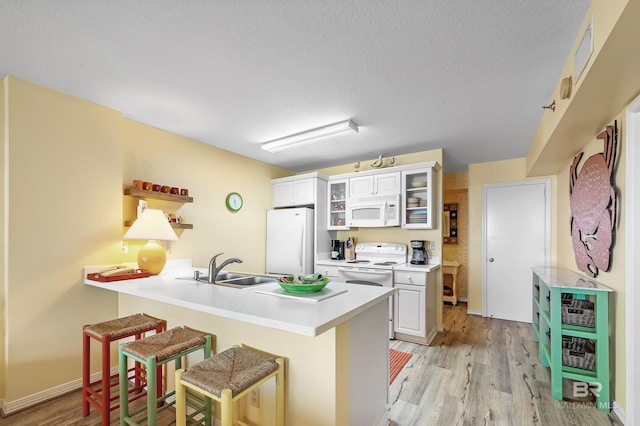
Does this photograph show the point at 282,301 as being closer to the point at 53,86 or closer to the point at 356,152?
the point at 53,86

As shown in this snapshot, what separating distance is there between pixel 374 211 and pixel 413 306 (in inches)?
53.1

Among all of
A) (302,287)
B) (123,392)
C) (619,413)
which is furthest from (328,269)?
(619,413)

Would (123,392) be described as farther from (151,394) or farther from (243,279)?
(243,279)

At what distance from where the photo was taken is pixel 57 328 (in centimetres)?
238

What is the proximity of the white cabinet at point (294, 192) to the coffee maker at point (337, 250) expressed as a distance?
786 millimetres

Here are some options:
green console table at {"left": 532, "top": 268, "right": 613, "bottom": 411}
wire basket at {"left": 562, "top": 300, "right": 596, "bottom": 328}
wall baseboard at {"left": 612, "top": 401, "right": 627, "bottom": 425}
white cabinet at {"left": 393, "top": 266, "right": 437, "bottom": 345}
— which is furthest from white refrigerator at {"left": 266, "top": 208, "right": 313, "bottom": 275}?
wall baseboard at {"left": 612, "top": 401, "right": 627, "bottom": 425}

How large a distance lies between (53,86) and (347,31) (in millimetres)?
2374

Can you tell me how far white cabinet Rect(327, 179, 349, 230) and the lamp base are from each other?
8.33 feet

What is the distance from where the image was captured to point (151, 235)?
2598mm

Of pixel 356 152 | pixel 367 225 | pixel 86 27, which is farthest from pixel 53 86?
pixel 367 225

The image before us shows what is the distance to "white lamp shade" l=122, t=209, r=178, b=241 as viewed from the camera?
2541 mm

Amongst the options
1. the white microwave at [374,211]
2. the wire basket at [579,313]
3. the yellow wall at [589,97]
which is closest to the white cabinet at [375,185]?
the white microwave at [374,211]

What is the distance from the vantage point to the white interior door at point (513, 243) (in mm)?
4180

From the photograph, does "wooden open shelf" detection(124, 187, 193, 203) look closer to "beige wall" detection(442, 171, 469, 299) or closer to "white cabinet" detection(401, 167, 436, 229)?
"white cabinet" detection(401, 167, 436, 229)
